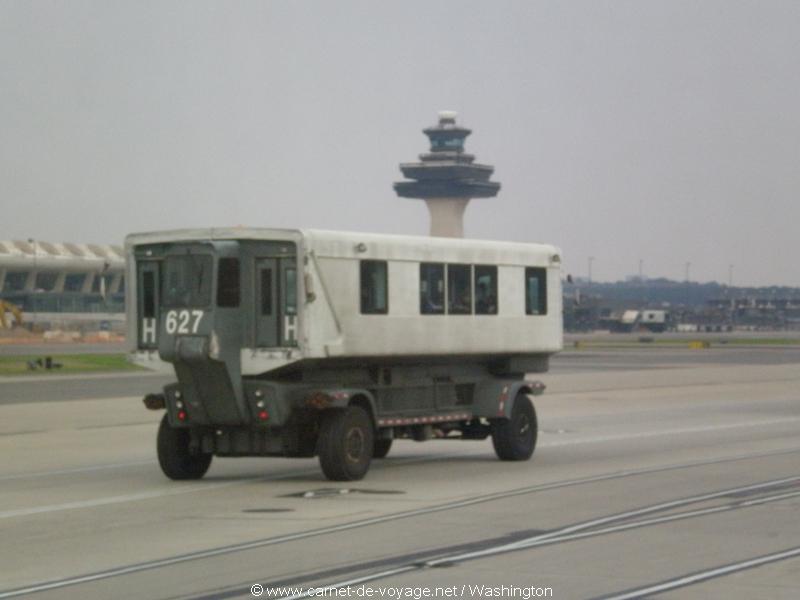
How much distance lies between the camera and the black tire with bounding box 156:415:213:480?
817 inches

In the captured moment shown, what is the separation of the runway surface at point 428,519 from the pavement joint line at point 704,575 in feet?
0.09

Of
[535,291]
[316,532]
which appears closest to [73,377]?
[535,291]

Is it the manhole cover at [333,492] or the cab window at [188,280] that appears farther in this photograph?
the cab window at [188,280]

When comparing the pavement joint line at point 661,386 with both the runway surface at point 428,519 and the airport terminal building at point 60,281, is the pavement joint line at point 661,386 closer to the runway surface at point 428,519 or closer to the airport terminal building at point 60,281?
the runway surface at point 428,519

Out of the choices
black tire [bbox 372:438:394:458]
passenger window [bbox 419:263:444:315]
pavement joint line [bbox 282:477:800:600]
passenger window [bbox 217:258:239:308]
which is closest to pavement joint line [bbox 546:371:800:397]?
black tire [bbox 372:438:394:458]

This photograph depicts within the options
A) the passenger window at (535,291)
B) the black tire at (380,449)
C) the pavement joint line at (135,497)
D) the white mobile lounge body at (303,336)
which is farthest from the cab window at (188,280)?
the passenger window at (535,291)

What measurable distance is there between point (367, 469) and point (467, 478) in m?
1.36

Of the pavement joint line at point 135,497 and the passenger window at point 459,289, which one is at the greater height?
the passenger window at point 459,289

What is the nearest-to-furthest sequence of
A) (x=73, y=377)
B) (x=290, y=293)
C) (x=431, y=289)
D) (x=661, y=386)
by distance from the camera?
(x=290, y=293), (x=431, y=289), (x=661, y=386), (x=73, y=377)

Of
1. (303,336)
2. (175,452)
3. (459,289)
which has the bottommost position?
(175,452)

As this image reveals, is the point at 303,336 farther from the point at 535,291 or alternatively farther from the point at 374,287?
the point at 535,291

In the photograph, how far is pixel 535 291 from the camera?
78.5 ft

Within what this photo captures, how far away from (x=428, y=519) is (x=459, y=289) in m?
6.67

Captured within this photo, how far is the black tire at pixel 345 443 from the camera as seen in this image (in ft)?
65.0
